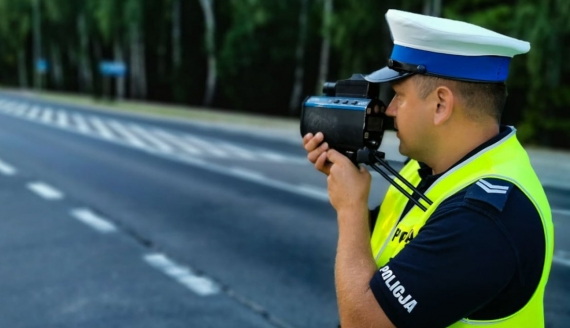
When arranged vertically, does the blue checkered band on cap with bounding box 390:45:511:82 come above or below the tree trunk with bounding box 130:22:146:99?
above

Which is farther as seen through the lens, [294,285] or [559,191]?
[294,285]

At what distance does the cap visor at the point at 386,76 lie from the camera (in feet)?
5.34

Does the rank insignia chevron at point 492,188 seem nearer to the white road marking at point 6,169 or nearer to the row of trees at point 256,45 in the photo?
the white road marking at point 6,169

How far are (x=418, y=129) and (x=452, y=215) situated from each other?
283 millimetres

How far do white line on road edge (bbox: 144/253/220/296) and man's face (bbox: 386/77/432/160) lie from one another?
11.8ft

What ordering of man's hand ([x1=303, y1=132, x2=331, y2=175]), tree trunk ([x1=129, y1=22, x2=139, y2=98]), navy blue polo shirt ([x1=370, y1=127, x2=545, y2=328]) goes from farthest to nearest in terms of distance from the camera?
tree trunk ([x1=129, y1=22, x2=139, y2=98])
man's hand ([x1=303, y1=132, x2=331, y2=175])
navy blue polo shirt ([x1=370, y1=127, x2=545, y2=328])

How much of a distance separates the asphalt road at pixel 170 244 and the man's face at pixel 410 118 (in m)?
Answer: 0.46

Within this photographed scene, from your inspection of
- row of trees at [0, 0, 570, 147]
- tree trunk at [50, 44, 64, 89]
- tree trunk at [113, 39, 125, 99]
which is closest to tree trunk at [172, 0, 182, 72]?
row of trees at [0, 0, 570, 147]

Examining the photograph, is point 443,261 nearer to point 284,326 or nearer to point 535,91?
point 284,326

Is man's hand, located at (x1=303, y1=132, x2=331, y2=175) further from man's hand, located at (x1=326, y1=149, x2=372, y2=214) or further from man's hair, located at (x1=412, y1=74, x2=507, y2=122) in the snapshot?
man's hair, located at (x1=412, y1=74, x2=507, y2=122)

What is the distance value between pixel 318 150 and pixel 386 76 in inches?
11.4

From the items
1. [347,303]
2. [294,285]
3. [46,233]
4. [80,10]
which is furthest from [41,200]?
[80,10]

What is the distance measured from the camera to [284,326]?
439cm

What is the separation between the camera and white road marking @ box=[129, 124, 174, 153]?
15.9m
